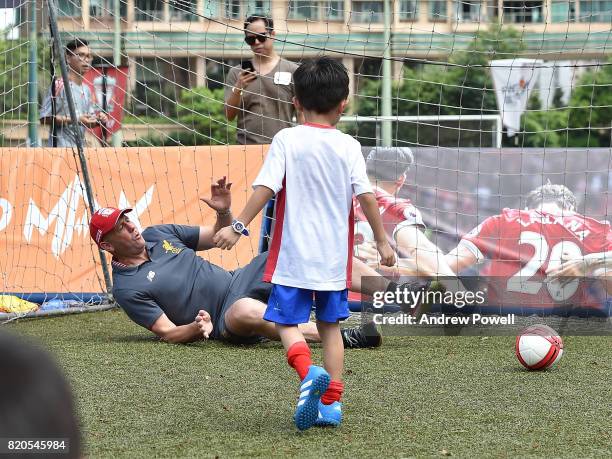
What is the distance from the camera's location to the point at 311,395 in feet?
12.0

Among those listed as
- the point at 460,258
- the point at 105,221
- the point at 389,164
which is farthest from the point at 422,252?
the point at 105,221

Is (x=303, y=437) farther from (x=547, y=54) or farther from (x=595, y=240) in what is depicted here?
(x=547, y=54)

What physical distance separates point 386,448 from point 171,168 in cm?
515

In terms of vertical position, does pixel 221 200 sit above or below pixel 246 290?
above

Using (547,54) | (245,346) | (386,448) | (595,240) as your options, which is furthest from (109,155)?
(386,448)

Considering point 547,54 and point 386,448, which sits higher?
point 547,54

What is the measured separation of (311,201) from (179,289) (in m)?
2.07

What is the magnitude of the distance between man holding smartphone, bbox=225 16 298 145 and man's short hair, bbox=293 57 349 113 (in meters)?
3.68

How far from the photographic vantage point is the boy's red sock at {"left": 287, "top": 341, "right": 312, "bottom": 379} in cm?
385

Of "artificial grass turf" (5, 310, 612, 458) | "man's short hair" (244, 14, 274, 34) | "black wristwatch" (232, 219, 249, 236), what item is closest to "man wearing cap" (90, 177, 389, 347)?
"artificial grass turf" (5, 310, 612, 458)

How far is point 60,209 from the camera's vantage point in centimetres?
829

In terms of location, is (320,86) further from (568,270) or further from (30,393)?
(568,270)

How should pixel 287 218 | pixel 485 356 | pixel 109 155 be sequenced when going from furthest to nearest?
pixel 109 155 → pixel 485 356 → pixel 287 218

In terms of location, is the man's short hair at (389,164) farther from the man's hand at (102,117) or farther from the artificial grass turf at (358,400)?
the man's hand at (102,117)
